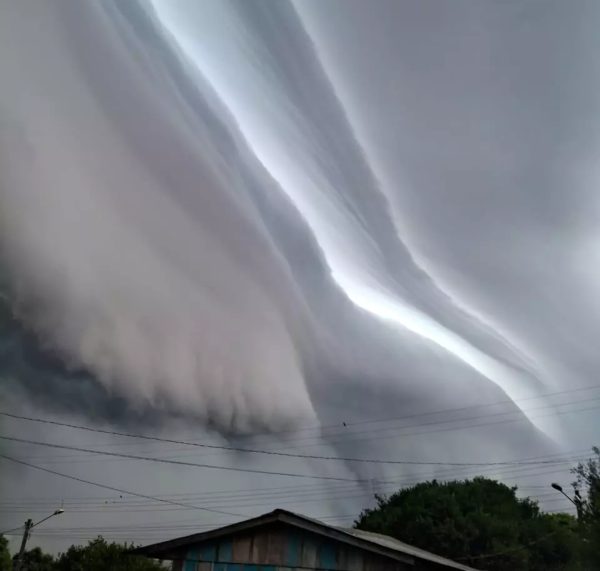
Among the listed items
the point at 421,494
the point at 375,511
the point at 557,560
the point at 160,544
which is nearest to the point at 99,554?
the point at 375,511

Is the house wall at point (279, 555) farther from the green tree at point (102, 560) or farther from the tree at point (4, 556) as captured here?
the tree at point (4, 556)

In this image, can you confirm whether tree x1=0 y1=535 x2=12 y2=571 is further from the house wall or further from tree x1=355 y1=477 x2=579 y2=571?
the house wall

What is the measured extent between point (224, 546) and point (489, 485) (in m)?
56.0

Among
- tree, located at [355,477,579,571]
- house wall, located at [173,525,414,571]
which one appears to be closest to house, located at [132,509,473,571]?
house wall, located at [173,525,414,571]

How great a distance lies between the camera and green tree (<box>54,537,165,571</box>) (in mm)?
61875

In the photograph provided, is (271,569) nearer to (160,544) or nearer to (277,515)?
(277,515)

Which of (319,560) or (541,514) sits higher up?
(541,514)

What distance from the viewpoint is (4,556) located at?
70.6 meters

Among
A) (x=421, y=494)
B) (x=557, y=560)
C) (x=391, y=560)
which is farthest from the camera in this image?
(x=421, y=494)

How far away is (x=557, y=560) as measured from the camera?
173 feet

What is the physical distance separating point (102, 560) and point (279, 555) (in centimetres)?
5938

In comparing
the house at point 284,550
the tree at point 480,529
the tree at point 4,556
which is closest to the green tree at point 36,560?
the tree at point 4,556

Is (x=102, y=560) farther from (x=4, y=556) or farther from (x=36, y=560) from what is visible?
(x=36, y=560)

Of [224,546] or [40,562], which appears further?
[40,562]
